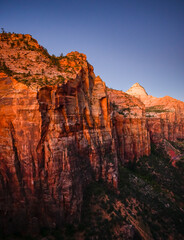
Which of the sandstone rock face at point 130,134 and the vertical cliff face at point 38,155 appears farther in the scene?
the sandstone rock face at point 130,134

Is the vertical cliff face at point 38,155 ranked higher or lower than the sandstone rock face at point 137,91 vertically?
lower

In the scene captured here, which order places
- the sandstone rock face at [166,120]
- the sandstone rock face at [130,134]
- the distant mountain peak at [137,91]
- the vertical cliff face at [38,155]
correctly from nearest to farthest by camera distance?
the vertical cliff face at [38,155]
the sandstone rock face at [130,134]
the sandstone rock face at [166,120]
the distant mountain peak at [137,91]

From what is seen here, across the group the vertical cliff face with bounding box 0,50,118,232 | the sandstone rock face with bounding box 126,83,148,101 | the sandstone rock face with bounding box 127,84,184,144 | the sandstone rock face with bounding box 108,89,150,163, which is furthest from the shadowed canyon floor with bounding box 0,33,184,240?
the sandstone rock face with bounding box 126,83,148,101

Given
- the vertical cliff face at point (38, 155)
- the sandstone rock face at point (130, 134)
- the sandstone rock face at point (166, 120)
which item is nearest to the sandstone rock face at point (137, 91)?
the sandstone rock face at point (166, 120)

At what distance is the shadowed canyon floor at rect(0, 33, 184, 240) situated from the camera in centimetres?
1470

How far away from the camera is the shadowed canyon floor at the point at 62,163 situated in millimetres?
14695

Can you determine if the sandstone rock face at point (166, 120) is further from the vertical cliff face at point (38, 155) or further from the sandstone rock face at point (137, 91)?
the vertical cliff face at point (38, 155)

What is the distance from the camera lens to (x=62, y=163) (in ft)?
54.1

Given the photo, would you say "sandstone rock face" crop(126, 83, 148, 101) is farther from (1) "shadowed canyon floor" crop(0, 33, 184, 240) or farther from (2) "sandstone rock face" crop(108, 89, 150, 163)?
(1) "shadowed canyon floor" crop(0, 33, 184, 240)

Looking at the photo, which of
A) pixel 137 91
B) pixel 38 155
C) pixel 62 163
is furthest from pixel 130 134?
pixel 137 91

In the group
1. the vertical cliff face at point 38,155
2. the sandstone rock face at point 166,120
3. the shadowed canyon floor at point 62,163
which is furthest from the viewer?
the sandstone rock face at point 166,120

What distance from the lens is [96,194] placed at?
21.0 m

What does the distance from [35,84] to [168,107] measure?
251 ft

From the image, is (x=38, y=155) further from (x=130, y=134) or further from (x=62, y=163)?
(x=130, y=134)
